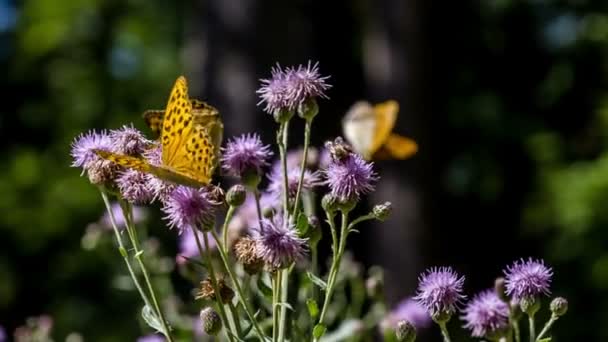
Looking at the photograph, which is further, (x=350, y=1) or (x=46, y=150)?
(x=46, y=150)

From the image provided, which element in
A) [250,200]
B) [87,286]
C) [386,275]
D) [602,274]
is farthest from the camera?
[87,286]

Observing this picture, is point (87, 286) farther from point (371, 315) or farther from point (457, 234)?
point (371, 315)

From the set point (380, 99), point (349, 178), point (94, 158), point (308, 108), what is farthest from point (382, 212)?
point (380, 99)

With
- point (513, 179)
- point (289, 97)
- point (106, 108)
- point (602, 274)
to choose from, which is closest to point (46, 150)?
point (106, 108)

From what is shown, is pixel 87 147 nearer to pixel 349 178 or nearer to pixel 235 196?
pixel 235 196

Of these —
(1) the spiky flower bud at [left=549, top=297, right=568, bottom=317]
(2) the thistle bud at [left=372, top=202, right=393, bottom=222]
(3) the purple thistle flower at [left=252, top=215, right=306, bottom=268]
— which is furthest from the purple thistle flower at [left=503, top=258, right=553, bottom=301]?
(3) the purple thistle flower at [left=252, top=215, right=306, bottom=268]

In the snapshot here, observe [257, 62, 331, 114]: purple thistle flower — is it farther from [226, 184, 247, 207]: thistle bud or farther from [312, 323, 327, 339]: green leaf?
[312, 323, 327, 339]: green leaf

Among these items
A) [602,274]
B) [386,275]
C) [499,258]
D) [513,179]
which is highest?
[513,179]

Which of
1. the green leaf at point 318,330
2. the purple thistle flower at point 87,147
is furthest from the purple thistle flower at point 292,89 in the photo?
the green leaf at point 318,330
